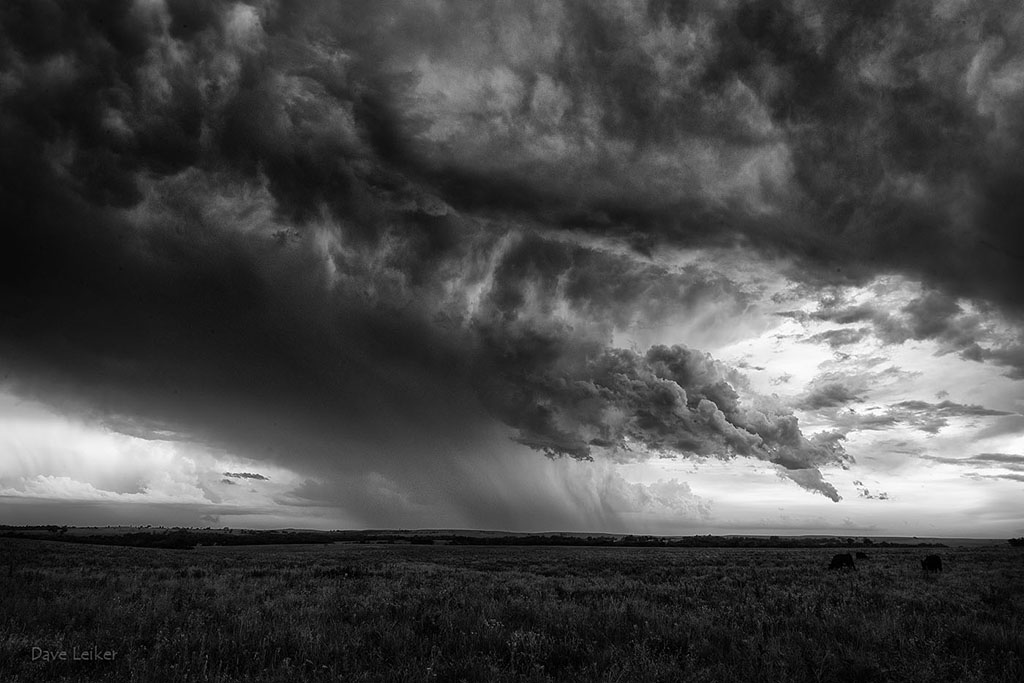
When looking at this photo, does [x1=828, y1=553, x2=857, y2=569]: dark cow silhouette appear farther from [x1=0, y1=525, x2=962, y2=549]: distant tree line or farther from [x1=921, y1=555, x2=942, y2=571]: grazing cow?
[x1=0, y1=525, x2=962, y2=549]: distant tree line

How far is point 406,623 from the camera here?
33.2 feet

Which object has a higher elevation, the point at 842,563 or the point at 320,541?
the point at 842,563

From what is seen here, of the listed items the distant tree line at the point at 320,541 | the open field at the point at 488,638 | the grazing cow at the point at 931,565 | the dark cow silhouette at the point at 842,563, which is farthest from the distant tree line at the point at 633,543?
the open field at the point at 488,638

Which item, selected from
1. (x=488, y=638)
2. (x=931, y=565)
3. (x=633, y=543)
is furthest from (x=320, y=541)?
(x=488, y=638)

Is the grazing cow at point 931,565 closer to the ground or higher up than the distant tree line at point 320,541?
higher up

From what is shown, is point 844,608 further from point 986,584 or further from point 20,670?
point 20,670

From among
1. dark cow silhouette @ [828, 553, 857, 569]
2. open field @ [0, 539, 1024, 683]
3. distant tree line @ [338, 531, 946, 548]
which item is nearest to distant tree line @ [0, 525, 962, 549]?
distant tree line @ [338, 531, 946, 548]

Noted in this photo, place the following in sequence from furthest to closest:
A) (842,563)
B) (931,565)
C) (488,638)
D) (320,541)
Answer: (320,541) → (842,563) → (931,565) → (488,638)

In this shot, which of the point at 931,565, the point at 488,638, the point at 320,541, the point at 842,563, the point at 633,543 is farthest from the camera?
the point at 633,543

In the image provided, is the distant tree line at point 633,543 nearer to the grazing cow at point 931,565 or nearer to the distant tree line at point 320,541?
the distant tree line at point 320,541

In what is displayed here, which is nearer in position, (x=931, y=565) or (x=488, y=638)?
(x=488, y=638)

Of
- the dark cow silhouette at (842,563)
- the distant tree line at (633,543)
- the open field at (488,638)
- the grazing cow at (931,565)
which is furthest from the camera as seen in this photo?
the distant tree line at (633,543)

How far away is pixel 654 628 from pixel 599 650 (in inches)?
81.0

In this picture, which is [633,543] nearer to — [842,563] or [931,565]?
[842,563]
